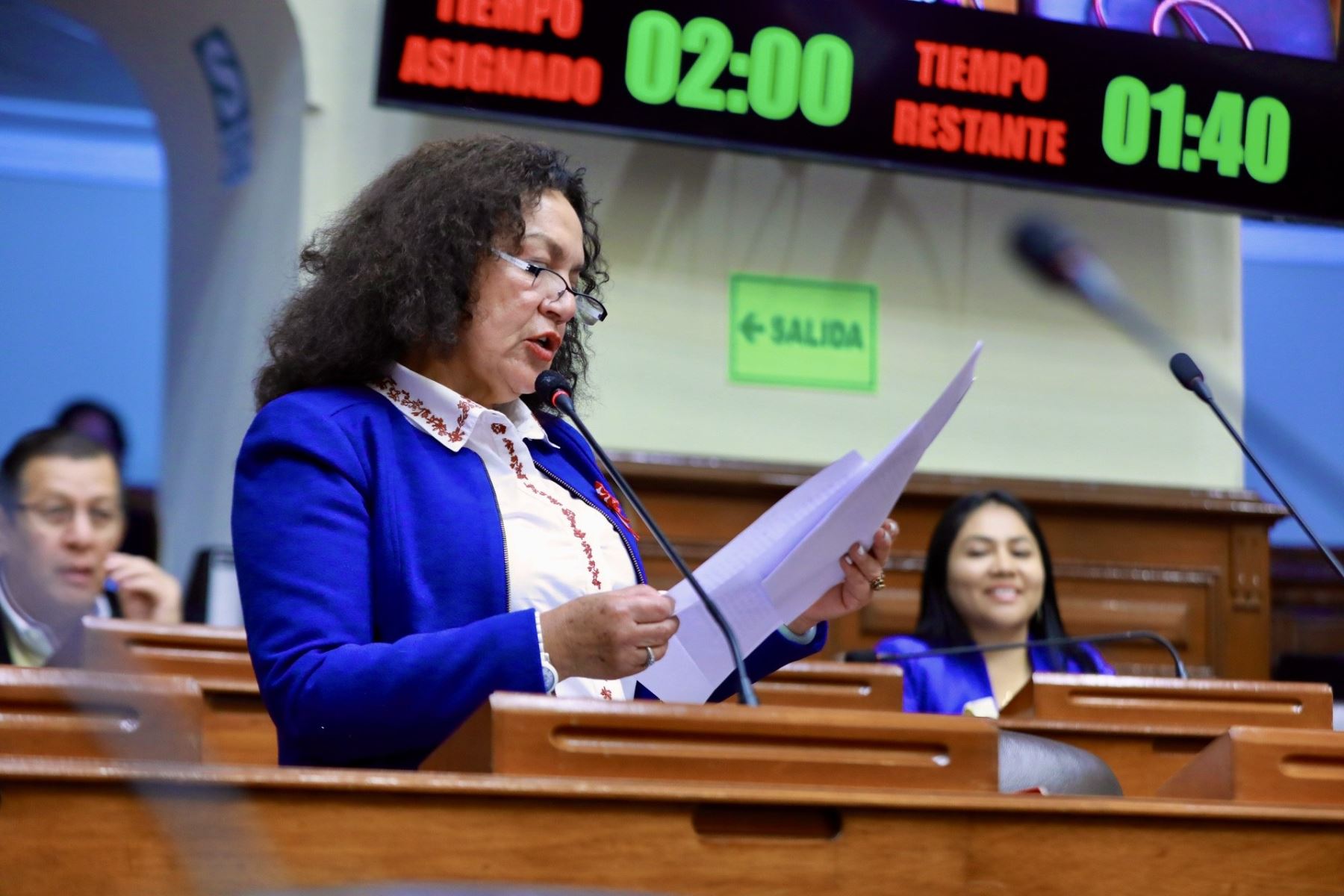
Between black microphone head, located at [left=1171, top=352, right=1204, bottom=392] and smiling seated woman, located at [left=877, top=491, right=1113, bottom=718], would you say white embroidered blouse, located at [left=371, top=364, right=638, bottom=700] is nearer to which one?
black microphone head, located at [left=1171, top=352, right=1204, bottom=392]

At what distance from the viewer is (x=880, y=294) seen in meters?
4.26

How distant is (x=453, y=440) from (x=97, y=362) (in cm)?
557

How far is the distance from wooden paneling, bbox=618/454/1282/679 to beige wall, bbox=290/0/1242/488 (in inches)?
4.5

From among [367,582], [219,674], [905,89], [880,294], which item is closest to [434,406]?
[367,582]

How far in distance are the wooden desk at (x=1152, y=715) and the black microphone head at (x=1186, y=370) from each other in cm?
57

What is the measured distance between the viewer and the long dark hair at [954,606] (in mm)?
3355

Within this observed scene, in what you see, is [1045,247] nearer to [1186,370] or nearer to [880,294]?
[1186,370]

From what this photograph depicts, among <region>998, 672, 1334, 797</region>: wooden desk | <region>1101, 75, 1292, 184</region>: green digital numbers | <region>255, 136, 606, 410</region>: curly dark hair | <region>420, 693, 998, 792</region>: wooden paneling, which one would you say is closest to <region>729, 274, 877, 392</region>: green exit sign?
<region>1101, 75, 1292, 184</region>: green digital numbers

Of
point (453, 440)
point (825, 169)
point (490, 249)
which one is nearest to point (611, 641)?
point (453, 440)

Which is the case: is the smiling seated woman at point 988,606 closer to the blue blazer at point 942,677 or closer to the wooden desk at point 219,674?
the blue blazer at point 942,677

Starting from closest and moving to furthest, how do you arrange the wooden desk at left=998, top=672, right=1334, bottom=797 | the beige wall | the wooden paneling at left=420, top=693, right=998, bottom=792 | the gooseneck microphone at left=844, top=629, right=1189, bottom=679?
the wooden paneling at left=420, top=693, right=998, bottom=792 → the wooden desk at left=998, top=672, right=1334, bottom=797 → the gooseneck microphone at left=844, top=629, right=1189, bottom=679 → the beige wall

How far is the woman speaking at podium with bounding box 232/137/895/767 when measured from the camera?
1.37 meters

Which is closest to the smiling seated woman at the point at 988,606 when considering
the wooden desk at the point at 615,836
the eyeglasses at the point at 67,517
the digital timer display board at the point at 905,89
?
the digital timer display board at the point at 905,89

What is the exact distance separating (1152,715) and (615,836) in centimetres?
143
